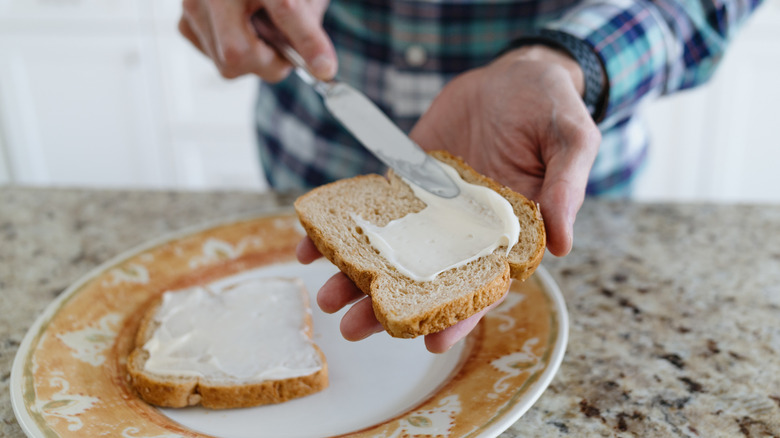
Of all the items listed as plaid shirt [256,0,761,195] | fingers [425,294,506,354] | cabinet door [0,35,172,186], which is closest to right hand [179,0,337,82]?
plaid shirt [256,0,761,195]

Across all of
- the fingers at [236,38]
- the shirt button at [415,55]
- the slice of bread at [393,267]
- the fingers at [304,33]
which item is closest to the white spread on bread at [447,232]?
the slice of bread at [393,267]

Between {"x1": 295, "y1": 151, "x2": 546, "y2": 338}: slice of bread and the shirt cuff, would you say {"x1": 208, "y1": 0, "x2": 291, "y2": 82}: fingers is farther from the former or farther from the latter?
the shirt cuff

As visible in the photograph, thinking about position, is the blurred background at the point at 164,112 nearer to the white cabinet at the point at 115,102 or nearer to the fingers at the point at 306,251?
the white cabinet at the point at 115,102

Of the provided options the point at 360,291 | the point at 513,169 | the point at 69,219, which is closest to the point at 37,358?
the point at 360,291

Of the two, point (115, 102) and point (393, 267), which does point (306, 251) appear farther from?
point (115, 102)

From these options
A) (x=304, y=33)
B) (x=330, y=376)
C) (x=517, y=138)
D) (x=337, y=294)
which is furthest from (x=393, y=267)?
(x=304, y=33)

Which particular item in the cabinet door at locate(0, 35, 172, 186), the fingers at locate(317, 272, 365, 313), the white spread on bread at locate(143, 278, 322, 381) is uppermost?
the fingers at locate(317, 272, 365, 313)
